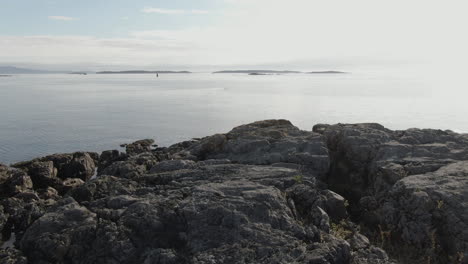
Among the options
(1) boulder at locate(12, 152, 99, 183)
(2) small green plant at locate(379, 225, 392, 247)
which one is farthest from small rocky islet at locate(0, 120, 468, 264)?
(1) boulder at locate(12, 152, 99, 183)

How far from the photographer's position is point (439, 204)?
50.1 ft

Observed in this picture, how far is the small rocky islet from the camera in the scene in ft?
41.7

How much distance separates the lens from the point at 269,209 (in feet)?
47.3

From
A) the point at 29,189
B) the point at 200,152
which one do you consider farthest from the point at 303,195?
the point at 29,189

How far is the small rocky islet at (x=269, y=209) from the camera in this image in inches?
500

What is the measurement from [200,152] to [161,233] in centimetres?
1095

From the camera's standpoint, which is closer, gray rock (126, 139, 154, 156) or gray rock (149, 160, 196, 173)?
gray rock (149, 160, 196, 173)

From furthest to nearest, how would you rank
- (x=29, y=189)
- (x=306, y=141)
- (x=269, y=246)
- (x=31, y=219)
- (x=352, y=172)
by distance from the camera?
(x=29, y=189) → (x=306, y=141) → (x=352, y=172) → (x=31, y=219) → (x=269, y=246)

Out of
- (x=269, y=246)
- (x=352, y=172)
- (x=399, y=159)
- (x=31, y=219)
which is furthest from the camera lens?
(x=352, y=172)

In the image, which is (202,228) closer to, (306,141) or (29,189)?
(306,141)

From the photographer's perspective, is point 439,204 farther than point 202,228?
Yes

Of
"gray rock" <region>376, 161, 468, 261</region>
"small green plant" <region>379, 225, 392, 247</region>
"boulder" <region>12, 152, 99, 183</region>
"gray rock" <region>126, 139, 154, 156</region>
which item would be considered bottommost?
"gray rock" <region>126, 139, 154, 156</region>

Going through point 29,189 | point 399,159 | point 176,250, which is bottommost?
point 29,189

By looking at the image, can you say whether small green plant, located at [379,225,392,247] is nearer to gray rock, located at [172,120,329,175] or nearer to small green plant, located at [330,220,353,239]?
small green plant, located at [330,220,353,239]
